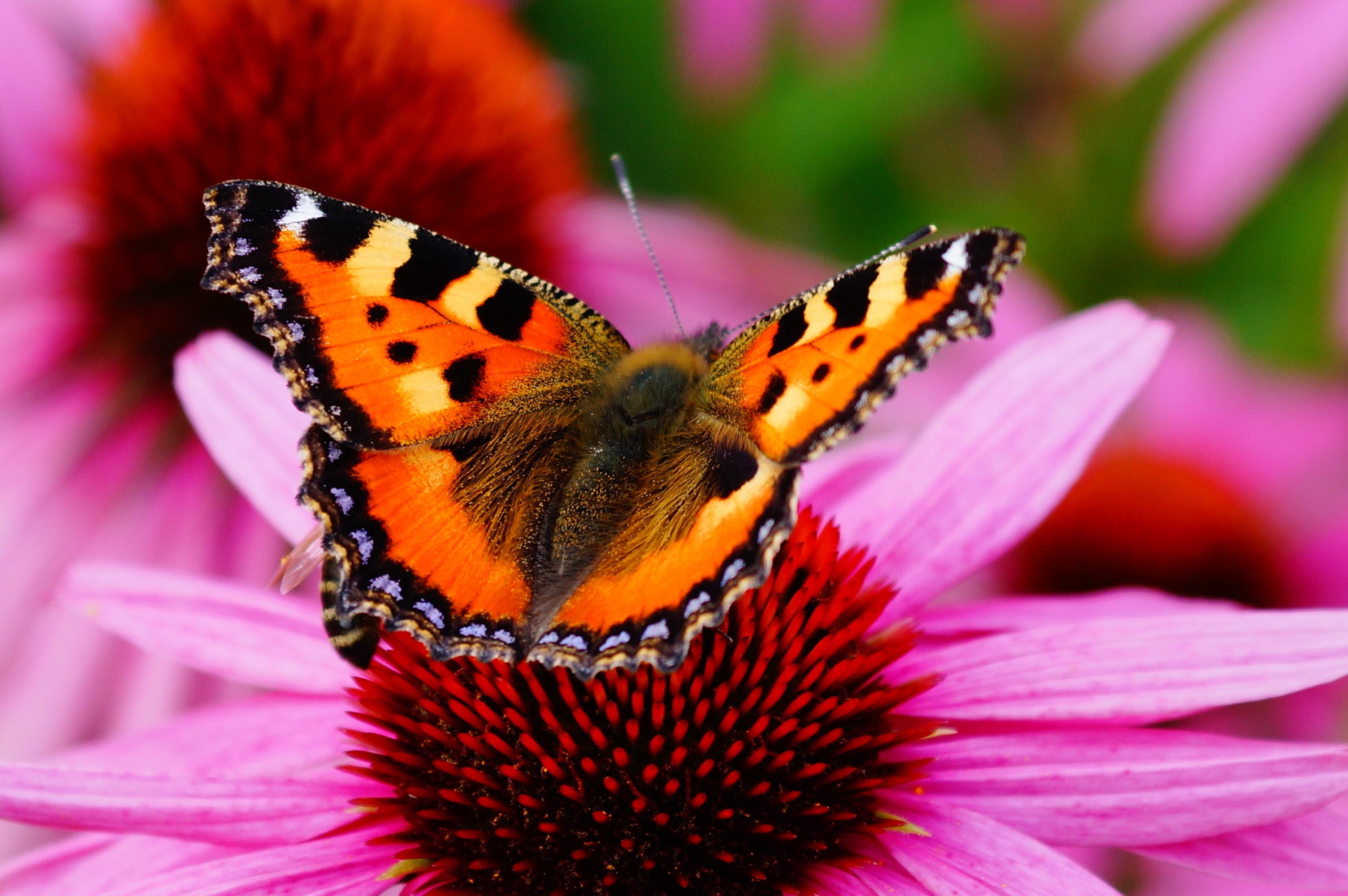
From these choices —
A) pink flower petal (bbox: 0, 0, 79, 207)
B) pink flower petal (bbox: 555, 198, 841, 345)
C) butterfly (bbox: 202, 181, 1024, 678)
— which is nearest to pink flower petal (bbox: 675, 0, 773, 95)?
pink flower petal (bbox: 555, 198, 841, 345)

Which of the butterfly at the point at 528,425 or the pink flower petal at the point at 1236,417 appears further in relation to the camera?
the pink flower petal at the point at 1236,417

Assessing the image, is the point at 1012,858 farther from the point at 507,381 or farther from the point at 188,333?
the point at 188,333

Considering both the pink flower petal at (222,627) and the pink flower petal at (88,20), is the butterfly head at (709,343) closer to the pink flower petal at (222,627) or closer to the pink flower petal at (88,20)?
the pink flower petal at (222,627)

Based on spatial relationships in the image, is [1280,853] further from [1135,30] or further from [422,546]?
[1135,30]

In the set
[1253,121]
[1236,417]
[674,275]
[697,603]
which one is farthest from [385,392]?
[1236,417]

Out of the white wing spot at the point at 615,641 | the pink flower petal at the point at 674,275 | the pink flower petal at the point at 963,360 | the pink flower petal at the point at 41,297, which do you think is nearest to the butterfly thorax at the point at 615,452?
the white wing spot at the point at 615,641

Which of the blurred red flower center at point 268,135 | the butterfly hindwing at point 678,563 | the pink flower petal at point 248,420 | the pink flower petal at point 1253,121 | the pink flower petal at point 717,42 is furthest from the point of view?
the pink flower petal at point 717,42
